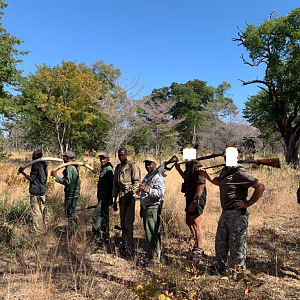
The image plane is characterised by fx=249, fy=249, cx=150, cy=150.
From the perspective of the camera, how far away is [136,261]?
359 centimetres

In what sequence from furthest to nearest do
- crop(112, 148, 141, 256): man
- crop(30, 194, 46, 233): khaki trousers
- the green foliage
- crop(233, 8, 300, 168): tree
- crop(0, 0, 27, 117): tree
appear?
the green foliage < crop(233, 8, 300, 168): tree < crop(0, 0, 27, 117): tree < crop(30, 194, 46, 233): khaki trousers < crop(112, 148, 141, 256): man

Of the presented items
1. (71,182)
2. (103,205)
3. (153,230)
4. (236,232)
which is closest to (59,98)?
(71,182)

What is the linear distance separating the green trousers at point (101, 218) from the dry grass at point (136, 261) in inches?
9.5

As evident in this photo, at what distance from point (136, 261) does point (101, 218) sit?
39.8 inches

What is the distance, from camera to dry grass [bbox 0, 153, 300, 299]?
2.75 metres

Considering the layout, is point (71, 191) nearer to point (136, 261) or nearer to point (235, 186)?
point (136, 261)

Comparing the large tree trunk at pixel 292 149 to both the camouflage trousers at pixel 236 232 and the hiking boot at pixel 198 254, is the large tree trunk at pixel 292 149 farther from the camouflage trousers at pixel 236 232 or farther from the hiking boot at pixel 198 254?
the camouflage trousers at pixel 236 232

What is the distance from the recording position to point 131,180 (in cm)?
398

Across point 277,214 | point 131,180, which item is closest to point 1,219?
point 131,180

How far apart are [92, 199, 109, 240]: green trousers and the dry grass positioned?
9.5 inches

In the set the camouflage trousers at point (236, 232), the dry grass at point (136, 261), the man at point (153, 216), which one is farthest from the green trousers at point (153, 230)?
the camouflage trousers at point (236, 232)

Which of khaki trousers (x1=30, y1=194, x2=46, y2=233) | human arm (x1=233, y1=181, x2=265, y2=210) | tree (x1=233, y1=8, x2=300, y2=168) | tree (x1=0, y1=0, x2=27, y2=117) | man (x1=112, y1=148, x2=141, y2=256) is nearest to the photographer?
human arm (x1=233, y1=181, x2=265, y2=210)

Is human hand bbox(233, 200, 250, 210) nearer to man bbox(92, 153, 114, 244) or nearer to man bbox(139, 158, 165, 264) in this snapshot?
man bbox(139, 158, 165, 264)

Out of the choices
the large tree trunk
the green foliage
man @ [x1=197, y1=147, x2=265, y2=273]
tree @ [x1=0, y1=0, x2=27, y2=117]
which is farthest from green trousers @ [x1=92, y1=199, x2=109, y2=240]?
the green foliage
